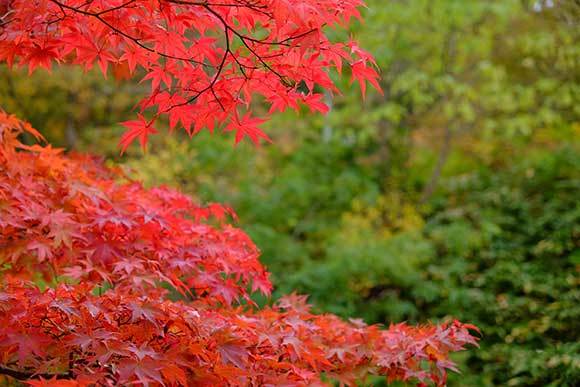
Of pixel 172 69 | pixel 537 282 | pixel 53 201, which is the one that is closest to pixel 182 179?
pixel 537 282

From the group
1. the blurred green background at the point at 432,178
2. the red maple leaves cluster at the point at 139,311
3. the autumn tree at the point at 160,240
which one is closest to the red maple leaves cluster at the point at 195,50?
the autumn tree at the point at 160,240

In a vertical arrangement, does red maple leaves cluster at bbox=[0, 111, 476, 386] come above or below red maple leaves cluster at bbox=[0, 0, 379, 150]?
below

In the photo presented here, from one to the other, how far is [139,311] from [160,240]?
2.41 ft

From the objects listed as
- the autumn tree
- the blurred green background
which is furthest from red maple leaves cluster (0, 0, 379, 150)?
the blurred green background

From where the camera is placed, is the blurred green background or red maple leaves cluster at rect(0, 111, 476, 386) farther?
the blurred green background

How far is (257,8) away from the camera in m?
1.93

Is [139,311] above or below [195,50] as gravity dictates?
below

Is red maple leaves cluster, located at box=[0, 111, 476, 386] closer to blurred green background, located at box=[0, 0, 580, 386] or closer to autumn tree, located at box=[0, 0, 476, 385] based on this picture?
autumn tree, located at box=[0, 0, 476, 385]

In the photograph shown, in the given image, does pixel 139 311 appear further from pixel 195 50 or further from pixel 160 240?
pixel 195 50

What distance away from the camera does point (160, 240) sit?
262cm

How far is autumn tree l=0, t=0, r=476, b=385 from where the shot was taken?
1903 millimetres

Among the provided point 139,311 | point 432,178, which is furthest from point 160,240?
point 432,178

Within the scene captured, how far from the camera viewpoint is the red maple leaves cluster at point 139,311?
190 centimetres

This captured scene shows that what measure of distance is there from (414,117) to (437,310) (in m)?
3.57
